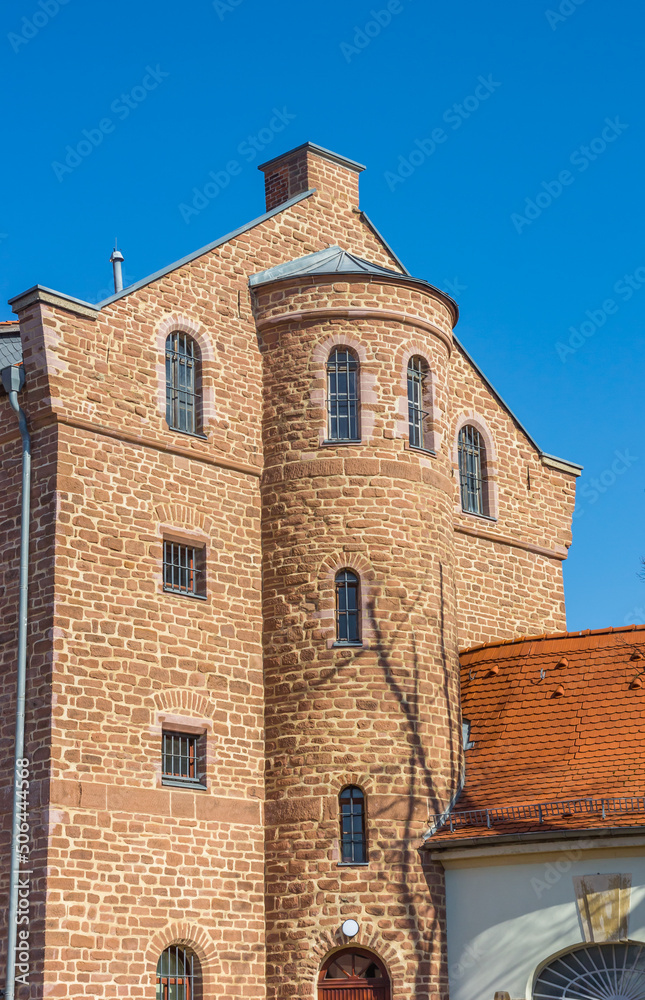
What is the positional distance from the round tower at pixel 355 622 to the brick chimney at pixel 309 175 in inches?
111

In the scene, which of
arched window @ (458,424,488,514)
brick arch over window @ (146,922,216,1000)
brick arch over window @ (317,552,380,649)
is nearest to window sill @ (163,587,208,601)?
brick arch over window @ (317,552,380,649)

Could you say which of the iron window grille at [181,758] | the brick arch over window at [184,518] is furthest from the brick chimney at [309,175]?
the iron window grille at [181,758]

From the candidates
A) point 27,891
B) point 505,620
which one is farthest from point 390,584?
point 27,891

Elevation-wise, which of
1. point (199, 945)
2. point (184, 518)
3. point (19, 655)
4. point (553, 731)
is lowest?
point (199, 945)

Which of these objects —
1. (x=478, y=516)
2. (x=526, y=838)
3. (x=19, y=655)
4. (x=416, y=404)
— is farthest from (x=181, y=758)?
(x=478, y=516)

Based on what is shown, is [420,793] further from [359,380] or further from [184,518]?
[359,380]

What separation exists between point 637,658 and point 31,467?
10.0 m

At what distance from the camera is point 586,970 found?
2262 cm

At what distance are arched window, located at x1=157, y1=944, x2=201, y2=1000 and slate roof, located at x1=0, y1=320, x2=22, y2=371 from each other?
10.6 metres

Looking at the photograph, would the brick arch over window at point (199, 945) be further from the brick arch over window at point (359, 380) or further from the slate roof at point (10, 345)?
the slate roof at point (10, 345)

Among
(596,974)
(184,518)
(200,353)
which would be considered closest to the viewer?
(596,974)

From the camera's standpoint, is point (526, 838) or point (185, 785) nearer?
point (526, 838)

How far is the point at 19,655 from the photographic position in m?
21.9

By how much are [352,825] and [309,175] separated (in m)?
12.3
